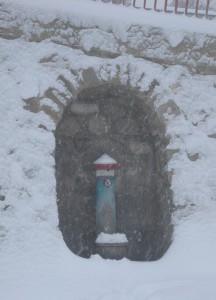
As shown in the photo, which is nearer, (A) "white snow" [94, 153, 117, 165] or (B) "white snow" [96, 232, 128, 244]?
(B) "white snow" [96, 232, 128, 244]

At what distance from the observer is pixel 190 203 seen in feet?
13.5

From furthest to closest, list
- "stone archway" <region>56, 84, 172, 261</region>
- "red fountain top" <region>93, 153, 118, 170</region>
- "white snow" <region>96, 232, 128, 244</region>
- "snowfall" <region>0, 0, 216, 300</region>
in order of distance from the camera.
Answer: "stone archway" <region>56, 84, 172, 261</region> < "red fountain top" <region>93, 153, 118, 170</region> < "white snow" <region>96, 232, 128, 244</region> < "snowfall" <region>0, 0, 216, 300</region>

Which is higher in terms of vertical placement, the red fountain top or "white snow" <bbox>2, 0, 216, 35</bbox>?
"white snow" <bbox>2, 0, 216, 35</bbox>

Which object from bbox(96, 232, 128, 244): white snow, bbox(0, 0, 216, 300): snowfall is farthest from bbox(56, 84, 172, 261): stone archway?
bbox(96, 232, 128, 244): white snow

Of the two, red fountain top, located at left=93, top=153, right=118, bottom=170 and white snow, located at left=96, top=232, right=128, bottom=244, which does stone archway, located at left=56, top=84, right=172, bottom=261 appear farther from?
white snow, located at left=96, top=232, right=128, bottom=244

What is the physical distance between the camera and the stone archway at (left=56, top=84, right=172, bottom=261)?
456 cm

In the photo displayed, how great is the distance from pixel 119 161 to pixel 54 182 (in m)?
1.05

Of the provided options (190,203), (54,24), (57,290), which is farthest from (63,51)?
(57,290)

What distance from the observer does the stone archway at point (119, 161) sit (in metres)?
4.56

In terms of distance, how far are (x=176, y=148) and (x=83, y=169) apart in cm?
90

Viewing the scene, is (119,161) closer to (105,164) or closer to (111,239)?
(105,164)

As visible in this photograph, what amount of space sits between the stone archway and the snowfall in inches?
11.8

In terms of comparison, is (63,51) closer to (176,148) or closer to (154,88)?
(154,88)

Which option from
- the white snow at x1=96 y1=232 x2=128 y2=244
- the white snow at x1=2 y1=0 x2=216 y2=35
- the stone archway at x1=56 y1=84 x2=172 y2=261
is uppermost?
the white snow at x1=2 y1=0 x2=216 y2=35
